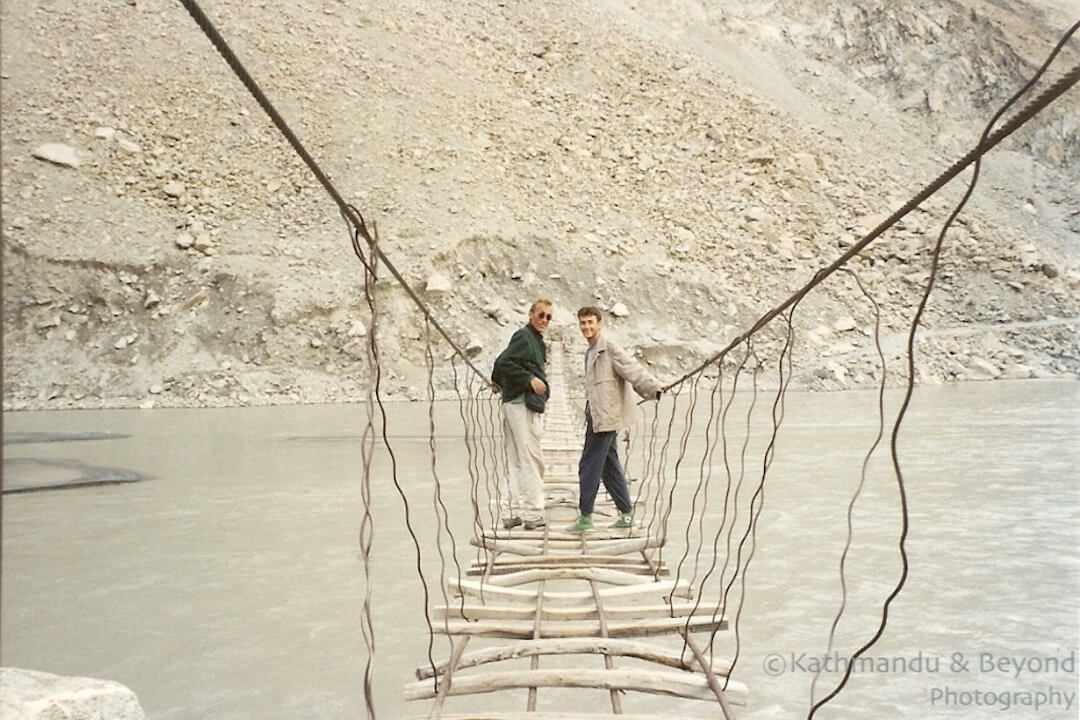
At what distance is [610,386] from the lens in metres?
4.02

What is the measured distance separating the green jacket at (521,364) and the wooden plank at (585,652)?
6.21 ft

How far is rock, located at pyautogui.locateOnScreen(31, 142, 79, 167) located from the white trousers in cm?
1749

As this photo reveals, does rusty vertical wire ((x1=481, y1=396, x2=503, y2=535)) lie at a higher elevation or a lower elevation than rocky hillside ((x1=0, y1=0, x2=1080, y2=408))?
lower

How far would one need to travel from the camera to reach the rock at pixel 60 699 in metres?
1.88

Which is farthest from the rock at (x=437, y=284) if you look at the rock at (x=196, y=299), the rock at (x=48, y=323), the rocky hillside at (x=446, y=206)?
the rock at (x=48, y=323)

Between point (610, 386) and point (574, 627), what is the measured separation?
1411 millimetres

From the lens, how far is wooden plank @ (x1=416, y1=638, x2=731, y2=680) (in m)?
2.47

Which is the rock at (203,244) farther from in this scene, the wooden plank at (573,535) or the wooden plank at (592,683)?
the wooden plank at (592,683)

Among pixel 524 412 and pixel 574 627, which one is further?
pixel 524 412

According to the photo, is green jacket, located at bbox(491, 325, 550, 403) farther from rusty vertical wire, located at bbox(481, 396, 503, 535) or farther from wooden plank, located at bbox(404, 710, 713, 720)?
wooden plank, located at bbox(404, 710, 713, 720)

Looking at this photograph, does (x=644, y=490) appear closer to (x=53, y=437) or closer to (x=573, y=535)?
(x=573, y=535)

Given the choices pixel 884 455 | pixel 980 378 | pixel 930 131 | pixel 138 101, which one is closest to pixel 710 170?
pixel 980 378

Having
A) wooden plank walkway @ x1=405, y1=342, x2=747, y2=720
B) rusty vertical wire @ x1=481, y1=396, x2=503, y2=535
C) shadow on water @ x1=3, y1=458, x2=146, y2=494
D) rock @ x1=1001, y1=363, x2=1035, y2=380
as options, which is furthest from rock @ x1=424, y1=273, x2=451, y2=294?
wooden plank walkway @ x1=405, y1=342, x2=747, y2=720

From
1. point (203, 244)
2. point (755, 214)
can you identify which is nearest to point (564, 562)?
point (203, 244)
